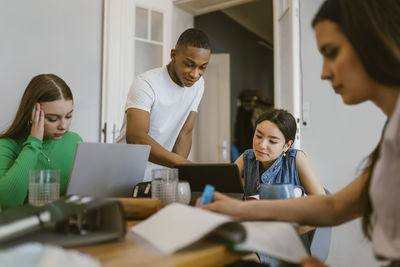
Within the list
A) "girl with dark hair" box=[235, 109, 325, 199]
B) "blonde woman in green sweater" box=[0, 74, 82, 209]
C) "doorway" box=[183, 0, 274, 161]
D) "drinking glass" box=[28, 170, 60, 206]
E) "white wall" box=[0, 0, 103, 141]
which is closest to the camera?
"drinking glass" box=[28, 170, 60, 206]

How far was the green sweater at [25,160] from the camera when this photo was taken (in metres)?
1.35

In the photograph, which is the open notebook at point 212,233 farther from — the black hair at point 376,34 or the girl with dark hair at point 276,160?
the girl with dark hair at point 276,160

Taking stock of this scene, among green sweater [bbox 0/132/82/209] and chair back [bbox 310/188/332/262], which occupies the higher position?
green sweater [bbox 0/132/82/209]

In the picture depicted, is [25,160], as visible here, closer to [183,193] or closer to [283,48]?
[183,193]

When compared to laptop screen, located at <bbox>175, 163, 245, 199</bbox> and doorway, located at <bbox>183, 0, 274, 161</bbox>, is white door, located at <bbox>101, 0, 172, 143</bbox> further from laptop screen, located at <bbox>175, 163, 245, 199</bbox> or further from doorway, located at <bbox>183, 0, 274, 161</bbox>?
laptop screen, located at <bbox>175, 163, 245, 199</bbox>

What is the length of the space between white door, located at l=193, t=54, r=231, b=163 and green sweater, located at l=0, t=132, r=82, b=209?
3.08 metres

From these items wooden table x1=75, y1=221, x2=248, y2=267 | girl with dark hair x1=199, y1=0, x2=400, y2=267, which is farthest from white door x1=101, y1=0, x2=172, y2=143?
wooden table x1=75, y1=221, x2=248, y2=267

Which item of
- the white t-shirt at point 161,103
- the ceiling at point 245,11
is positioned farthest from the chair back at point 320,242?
the ceiling at point 245,11

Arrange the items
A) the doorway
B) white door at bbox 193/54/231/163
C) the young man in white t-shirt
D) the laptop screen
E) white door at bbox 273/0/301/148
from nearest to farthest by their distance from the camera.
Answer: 1. the laptop screen
2. the young man in white t-shirt
3. white door at bbox 273/0/301/148
4. white door at bbox 193/54/231/163
5. the doorway

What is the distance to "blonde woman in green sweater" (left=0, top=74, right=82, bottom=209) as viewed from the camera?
57.7 inches

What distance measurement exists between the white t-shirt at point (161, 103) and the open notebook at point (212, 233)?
1123 mm

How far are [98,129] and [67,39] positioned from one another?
2.52 ft

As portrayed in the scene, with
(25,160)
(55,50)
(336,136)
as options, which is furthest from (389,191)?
(55,50)

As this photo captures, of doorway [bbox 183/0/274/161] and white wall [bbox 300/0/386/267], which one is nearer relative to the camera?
white wall [bbox 300/0/386/267]
